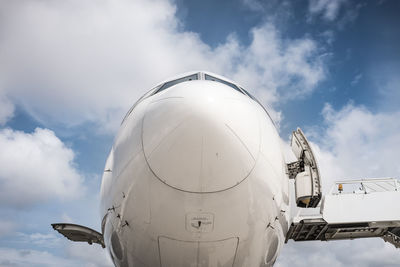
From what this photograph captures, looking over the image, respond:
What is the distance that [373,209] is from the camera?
10.5 meters

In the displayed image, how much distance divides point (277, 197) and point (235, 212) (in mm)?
919

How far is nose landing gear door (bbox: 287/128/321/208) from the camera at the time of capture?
6559 millimetres

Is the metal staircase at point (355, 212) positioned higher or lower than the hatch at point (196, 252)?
higher

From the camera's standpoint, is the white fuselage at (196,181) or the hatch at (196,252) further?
the hatch at (196,252)

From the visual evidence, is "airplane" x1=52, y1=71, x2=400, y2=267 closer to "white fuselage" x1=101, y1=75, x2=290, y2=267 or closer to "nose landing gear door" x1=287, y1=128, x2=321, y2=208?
"white fuselage" x1=101, y1=75, x2=290, y2=267

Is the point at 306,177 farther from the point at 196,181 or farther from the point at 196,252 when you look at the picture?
the point at 196,181

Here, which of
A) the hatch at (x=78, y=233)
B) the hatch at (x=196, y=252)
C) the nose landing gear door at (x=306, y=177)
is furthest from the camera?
the hatch at (x=78, y=233)

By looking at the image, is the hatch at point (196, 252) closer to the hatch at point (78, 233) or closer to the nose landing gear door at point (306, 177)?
the nose landing gear door at point (306, 177)

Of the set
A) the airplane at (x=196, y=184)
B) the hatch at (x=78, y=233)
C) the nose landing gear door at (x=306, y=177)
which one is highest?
the nose landing gear door at (x=306, y=177)

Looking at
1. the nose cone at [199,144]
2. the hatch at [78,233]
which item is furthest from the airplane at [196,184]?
the hatch at [78,233]

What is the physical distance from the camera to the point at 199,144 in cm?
346

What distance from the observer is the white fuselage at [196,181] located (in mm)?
3516

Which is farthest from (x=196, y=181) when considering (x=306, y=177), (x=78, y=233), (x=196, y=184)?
(x=78, y=233)

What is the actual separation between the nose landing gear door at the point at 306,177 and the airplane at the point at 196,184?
1917 millimetres
